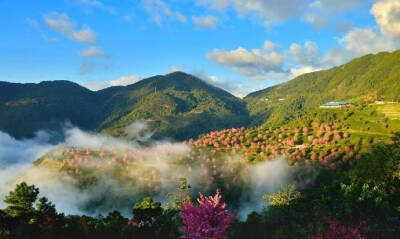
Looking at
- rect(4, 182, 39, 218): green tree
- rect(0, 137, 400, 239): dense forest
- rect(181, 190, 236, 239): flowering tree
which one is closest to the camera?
rect(181, 190, 236, 239): flowering tree

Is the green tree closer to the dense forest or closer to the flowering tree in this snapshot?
the dense forest

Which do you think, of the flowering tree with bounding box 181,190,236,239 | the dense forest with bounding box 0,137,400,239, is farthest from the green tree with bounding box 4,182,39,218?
the flowering tree with bounding box 181,190,236,239

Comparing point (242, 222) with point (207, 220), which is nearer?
point (207, 220)

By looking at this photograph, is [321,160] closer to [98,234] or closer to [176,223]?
[176,223]

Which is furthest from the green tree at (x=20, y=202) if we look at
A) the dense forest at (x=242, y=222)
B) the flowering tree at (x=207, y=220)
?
the flowering tree at (x=207, y=220)

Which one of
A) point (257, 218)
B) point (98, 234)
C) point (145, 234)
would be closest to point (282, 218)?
point (257, 218)

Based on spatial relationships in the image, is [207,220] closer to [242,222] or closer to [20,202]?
[242,222]

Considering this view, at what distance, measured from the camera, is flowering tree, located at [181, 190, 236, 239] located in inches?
972

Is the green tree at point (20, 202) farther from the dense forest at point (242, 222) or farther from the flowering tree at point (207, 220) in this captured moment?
the flowering tree at point (207, 220)

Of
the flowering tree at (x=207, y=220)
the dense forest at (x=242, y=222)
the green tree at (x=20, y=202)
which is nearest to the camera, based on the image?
the flowering tree at (x=207, y=220)

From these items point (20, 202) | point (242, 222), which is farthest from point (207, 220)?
point (20, 202)

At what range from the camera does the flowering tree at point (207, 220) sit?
972 inches

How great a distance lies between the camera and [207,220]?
24875mm

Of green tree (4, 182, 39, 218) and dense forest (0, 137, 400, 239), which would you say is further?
green tree (4, 182, 39, 218)
